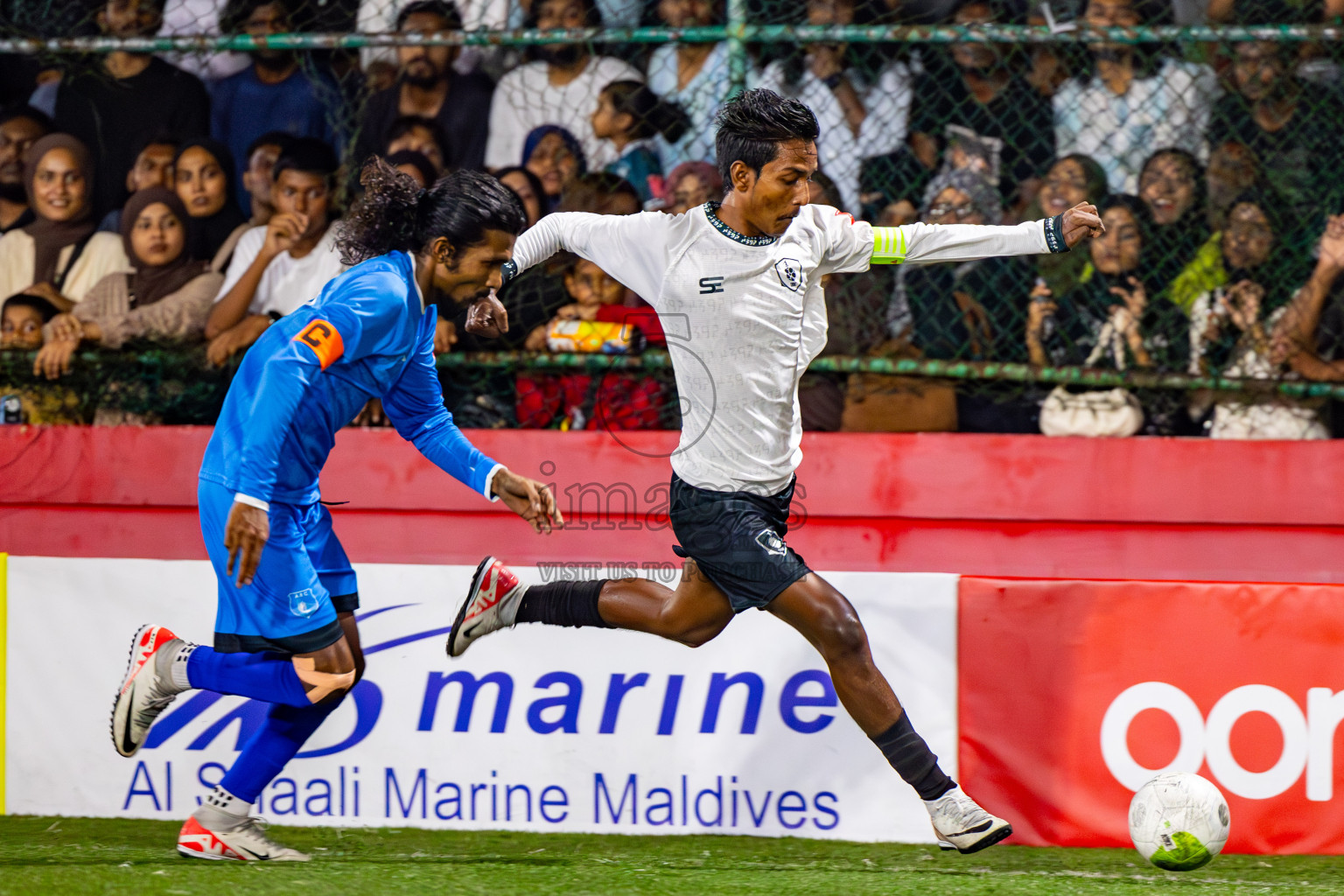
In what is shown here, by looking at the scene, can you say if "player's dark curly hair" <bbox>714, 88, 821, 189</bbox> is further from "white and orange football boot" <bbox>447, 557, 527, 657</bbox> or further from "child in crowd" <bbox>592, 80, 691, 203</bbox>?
"child in crowd" <bbox>592, 80, 691, 203</bbox>

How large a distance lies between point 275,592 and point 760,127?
67.1 inches

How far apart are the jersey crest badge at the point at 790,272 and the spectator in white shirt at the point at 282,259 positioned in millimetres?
2687

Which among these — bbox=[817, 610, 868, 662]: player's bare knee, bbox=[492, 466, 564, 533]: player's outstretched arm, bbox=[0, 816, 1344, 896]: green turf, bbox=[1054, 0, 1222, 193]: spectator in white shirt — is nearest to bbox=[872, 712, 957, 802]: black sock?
bbox=[817, 610, 868, 662]: player's bare knee

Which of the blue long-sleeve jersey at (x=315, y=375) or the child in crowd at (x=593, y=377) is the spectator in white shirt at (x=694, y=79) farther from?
the blue long-sleeve jersey at (x=315, y=375)

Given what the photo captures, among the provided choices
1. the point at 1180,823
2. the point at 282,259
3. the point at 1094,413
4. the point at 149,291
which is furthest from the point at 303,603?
the point at 1094,413

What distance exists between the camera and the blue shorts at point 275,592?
130 inches

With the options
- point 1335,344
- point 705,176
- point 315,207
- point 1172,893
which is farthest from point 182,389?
point 1335,344

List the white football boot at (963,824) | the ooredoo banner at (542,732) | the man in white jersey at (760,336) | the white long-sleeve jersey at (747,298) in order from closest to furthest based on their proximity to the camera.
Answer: the white football boot at (963,824), the man in white jersey at (760,336), the white long-sleeve jersey at (747,298), the ooredoo banner at (542,732)

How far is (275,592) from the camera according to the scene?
3.32 m

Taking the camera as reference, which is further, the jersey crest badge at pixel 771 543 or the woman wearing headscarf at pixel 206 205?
the woman wearing headscarf at pixel 206 205

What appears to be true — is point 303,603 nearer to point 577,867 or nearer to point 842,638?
point 577,867

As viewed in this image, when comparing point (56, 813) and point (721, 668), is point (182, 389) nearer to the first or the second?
point (56, 813)

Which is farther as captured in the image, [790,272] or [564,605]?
[564,605]

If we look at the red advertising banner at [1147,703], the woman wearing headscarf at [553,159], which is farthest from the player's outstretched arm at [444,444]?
the woman wearing headscarf at [553,159]
